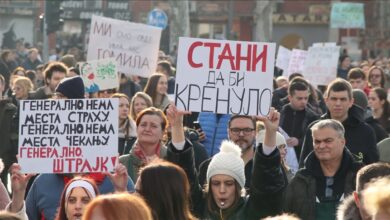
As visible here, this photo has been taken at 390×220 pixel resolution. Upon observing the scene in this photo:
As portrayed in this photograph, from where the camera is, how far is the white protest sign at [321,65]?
19.0m

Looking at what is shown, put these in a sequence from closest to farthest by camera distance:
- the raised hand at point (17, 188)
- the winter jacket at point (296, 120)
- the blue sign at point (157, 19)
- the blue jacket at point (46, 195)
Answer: the raised hand at point (17, 188) < the blue jacket at point (46, 195) < the winter jacket at point (296, 120) < the blue sign at point (157, 19)

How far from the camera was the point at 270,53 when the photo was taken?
28.8 feet

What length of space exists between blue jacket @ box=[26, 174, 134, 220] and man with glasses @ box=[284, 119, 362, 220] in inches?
40.3

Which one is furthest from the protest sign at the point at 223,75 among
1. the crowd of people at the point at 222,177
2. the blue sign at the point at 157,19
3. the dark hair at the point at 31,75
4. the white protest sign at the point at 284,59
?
the blue sign at the point at 157,19

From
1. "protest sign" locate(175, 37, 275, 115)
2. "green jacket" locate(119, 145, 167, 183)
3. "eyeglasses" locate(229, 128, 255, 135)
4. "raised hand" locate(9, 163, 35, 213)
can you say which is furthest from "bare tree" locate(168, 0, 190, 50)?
"raised hand" locate(9, 163, 35, 213)

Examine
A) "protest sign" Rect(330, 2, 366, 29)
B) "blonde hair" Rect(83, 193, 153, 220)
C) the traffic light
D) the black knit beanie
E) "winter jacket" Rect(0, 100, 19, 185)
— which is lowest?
"winter jacket" Rect(0, 100, 19, 185)

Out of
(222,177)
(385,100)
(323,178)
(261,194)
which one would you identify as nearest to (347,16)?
(385,100)

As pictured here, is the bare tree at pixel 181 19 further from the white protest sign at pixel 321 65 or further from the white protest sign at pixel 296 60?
the white protest sign at pixel 321 65

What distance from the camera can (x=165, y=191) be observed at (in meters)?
6.51

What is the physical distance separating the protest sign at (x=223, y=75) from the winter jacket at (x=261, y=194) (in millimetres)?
925

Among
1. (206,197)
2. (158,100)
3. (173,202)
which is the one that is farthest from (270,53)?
(158,100)

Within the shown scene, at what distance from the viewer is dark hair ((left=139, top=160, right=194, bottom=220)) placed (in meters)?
6.44

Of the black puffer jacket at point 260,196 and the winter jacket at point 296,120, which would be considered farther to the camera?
the winter jacket at point 296,120

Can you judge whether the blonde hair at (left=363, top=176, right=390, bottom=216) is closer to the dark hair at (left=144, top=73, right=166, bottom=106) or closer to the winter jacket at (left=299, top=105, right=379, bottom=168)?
the winter jacket at (left=299, top=105, right=379, bottom=168)
